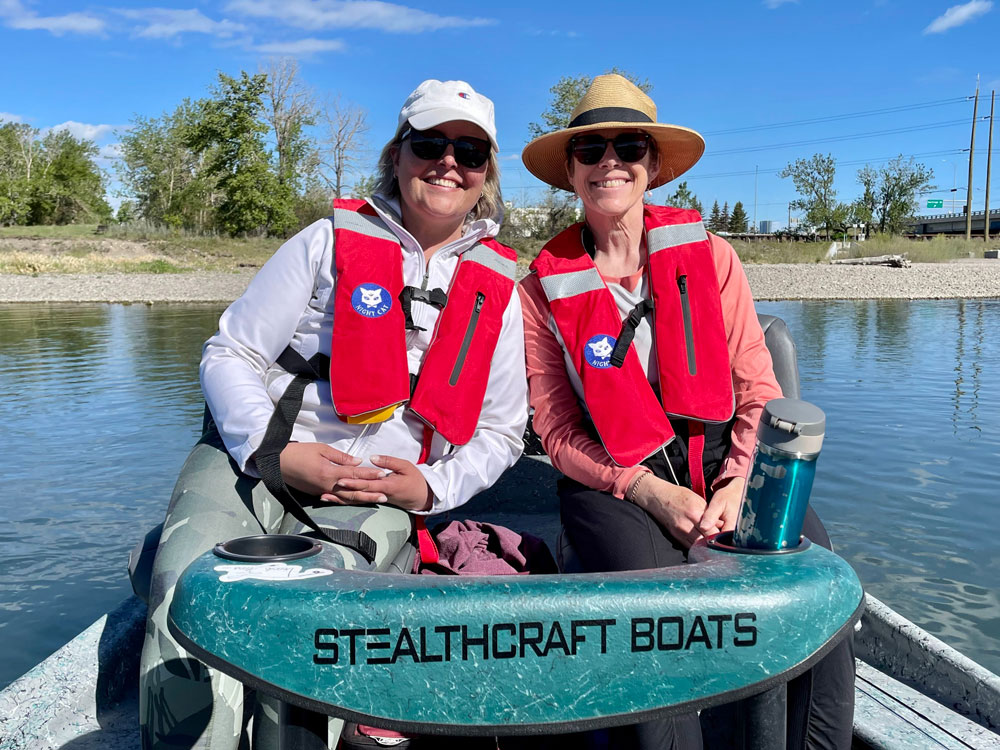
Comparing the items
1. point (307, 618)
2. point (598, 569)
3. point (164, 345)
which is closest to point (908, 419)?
point (598, 569)

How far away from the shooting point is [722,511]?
2.06 metres

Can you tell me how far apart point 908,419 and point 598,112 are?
19.1 ft

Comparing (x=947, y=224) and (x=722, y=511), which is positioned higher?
(x=947, y=224)

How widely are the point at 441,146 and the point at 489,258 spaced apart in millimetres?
330

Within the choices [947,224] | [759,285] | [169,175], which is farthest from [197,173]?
[947,224]

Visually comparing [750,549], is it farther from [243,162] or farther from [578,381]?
[243,162]

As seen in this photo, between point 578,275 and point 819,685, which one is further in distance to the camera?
point 578,275

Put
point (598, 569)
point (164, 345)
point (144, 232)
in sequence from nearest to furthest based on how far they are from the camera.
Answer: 1. point (598, 569)
2. point (164, 345)
3. point (144, 232)

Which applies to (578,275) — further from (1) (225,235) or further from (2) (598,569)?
(1) (225,235)

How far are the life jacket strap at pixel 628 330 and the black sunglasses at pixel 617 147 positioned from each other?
1.31 feet

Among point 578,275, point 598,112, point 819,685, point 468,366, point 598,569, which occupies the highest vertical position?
point 598,112

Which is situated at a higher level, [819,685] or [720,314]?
[720,314]

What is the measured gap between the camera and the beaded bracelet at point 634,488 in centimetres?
218

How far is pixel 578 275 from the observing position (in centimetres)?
240
